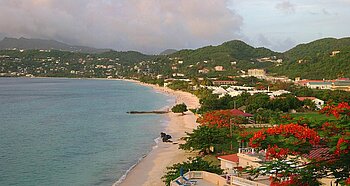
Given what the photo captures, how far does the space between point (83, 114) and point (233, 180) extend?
51226mm

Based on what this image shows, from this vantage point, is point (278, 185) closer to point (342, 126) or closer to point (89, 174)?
point (342, 126)

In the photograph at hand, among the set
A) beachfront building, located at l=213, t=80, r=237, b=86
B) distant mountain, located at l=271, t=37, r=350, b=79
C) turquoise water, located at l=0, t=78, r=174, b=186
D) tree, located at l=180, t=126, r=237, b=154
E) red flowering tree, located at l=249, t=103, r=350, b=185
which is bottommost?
turquoise water, located at l=0, t=78, r=174, b=186

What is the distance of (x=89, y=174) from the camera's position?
26594mm

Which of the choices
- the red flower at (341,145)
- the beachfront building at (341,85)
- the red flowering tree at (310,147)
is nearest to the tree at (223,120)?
the red flowering tree at (310,147)

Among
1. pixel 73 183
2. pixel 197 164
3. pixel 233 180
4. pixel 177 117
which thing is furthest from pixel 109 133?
pixel 233 180

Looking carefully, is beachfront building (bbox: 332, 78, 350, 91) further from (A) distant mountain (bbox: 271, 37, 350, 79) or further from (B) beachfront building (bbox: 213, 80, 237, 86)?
(B) beachfront building (bbox: 213, 80, 237, 86)

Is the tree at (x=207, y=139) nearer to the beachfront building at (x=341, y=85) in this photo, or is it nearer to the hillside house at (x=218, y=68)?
the beachfront building at (x=341, y=85)

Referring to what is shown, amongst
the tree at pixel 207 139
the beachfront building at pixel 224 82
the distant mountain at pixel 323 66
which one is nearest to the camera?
the tree at pixel 207 139

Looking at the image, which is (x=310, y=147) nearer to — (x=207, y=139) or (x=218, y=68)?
(x=207, y=139)

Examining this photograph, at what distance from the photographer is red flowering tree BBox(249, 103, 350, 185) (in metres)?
6.45

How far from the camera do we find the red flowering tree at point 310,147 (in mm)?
6453

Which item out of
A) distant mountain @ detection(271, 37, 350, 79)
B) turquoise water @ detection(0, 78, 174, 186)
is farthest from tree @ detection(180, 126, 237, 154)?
distant mountain @ detection(271, 37, 350, 79)

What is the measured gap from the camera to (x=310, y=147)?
696 centimetres

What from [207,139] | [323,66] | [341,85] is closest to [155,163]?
[207,139]
